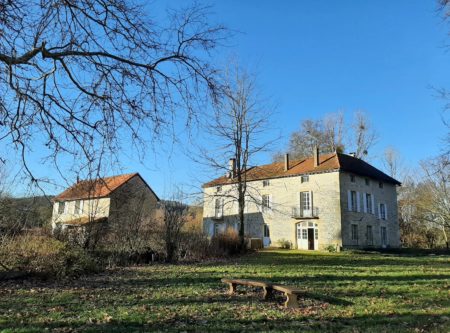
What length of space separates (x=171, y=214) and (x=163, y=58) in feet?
41.2

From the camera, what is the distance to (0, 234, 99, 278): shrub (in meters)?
10.3

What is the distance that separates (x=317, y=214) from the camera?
3481 centimetres

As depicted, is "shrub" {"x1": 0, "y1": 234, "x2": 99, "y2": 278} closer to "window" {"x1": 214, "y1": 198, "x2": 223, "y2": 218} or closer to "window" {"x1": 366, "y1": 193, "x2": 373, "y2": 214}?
"window" {"x1": 214, "y1": 198, "x2": 223, "y2": 218}

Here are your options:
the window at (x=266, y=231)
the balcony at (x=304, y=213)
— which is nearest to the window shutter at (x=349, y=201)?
the balcony at (x=304, y=213)

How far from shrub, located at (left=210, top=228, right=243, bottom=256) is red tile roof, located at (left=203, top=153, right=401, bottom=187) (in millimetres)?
11827

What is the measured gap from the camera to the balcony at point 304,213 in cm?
3488

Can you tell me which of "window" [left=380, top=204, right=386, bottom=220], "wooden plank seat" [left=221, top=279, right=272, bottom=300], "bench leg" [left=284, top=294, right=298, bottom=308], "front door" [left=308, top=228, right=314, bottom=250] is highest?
"window" [left=380, top=204, right=386, bottom=220]

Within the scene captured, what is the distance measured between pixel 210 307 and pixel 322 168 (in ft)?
97.9

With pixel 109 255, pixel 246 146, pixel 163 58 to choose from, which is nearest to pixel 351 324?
pixel 163 58

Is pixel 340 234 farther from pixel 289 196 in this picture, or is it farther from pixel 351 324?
pixel 351 324

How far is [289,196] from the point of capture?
122 ft

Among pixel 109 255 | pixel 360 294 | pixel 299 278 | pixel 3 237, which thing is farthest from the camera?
pixel 109 255

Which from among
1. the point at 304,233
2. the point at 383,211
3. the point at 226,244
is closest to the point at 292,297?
the point at 226,244

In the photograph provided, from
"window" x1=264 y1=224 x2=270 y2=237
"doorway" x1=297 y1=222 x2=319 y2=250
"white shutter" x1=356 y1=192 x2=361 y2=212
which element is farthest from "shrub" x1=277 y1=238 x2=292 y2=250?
"white shutter" x1=356 y1=192 x2=361 y2=212
